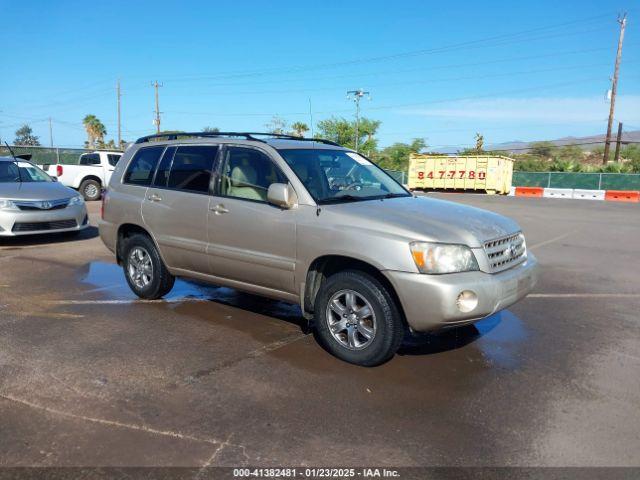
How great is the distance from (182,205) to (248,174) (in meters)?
0.87

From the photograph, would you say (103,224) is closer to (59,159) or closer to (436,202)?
(436,202)

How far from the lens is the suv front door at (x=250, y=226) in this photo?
15.3 feet

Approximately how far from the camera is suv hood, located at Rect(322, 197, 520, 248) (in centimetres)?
404

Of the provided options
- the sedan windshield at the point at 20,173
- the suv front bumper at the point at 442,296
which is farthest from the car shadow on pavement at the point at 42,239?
the suv front bumper at the point at 442,296

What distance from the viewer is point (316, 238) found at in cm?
439

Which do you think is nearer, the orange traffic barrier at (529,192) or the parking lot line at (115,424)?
the parking lot line at (115,424)

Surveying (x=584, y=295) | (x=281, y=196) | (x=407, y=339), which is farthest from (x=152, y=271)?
(x=584, y=295)

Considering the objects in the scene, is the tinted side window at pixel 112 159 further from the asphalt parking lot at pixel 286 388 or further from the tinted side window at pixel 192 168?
the tinted side window at pixel 192 168

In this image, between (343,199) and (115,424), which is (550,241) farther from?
(115,424)

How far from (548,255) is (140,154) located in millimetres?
7081

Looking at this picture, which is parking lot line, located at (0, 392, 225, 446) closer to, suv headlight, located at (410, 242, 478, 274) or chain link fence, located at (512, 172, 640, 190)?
suv headlight, located at (410, 242, 478, 274)

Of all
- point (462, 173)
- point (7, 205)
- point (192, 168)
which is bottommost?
point (7, 205)

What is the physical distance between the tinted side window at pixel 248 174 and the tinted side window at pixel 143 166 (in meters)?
1.20

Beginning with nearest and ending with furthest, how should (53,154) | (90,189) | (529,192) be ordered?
1. (90,189)
2. (53,154)
3. (529,192)
